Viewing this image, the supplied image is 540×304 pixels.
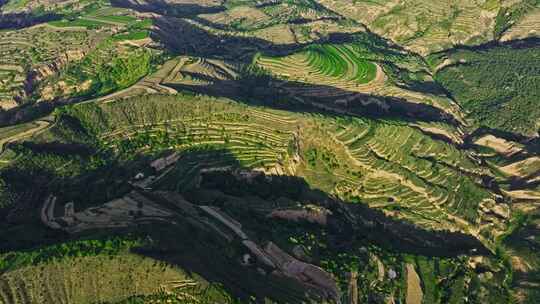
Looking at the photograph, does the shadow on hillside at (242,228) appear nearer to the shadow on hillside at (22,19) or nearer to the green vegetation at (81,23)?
the green vegetation at (81,23)

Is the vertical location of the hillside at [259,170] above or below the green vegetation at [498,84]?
below

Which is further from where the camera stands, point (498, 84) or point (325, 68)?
point (498, 84)

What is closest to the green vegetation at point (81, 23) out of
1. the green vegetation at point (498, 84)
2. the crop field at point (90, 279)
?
the crop field at point (90, 279)

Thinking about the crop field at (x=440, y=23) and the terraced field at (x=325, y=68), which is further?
the crop field at (x=440, y=23)

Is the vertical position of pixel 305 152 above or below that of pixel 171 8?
below

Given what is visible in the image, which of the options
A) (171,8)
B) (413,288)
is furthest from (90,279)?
(171,8)

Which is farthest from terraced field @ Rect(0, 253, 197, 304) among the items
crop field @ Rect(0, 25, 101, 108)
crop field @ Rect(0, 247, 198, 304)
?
crop field @ Rect(0, 25, 101, 108)

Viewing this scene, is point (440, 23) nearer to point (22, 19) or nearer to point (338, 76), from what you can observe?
point (338, 76)

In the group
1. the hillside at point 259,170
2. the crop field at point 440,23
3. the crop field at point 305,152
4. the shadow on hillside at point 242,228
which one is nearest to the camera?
the shadow on hillside at point 242,228

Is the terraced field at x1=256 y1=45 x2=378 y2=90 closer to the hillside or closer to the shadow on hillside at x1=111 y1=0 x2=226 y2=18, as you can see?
the hillside
